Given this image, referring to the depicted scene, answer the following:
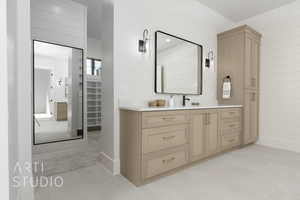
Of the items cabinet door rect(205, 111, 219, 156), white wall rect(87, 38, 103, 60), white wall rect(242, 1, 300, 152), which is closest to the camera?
cabinet door rect(205, 111, 219, 156)

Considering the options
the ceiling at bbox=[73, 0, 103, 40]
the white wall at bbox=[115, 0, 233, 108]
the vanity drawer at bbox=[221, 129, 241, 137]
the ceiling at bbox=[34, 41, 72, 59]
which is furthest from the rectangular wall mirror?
the ceiling at bbox=[34, 41, 72, 59]

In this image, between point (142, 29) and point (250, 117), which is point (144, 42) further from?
point (250, 117)

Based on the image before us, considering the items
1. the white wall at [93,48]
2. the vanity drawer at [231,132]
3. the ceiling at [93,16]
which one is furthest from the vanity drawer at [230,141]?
the white wall at [93,48]

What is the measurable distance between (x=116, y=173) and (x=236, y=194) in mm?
1373

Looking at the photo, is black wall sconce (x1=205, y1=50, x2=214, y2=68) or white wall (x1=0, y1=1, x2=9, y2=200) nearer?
white wall (x1=0, y1=1, x2=9, y2=200)

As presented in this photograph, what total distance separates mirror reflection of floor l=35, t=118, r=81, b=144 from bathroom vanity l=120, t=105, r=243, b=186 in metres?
1.48

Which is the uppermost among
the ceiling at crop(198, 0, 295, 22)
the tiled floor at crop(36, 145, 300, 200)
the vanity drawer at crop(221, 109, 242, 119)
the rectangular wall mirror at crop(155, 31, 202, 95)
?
the ceiling at crop(198, 0, 295, 22)

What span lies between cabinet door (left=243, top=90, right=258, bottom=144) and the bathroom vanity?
3.14ft

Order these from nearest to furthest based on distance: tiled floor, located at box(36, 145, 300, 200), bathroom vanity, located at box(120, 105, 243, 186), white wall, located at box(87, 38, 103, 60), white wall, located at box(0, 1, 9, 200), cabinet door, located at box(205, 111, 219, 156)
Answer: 1. white wall, located at box(0, 1, 9, 200)
2. tiled floor, located at box(36, 145, 300, 200)
3. bathroom vanity, located at box(120, 105, 243, 186)
4. cabinet door, located at box(205, 111, 219, 156)
5. white wall, located at box(87, 38, 103, 60)

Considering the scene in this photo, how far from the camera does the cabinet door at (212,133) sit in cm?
232

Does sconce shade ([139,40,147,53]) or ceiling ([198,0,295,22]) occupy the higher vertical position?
ceiling ([198,0,295,22])

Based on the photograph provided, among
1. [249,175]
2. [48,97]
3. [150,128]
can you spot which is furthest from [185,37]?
[48,97]

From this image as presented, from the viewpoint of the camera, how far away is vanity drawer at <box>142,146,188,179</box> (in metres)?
1.68

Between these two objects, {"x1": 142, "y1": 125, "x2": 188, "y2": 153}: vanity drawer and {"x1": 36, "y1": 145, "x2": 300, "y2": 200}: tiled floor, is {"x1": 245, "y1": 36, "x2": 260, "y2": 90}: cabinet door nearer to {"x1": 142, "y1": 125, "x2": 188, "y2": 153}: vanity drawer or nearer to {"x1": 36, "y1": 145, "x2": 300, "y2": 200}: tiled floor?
{"x1": 36, "y1": 145, "x2": 300, "y2": 200}: tiled floor
